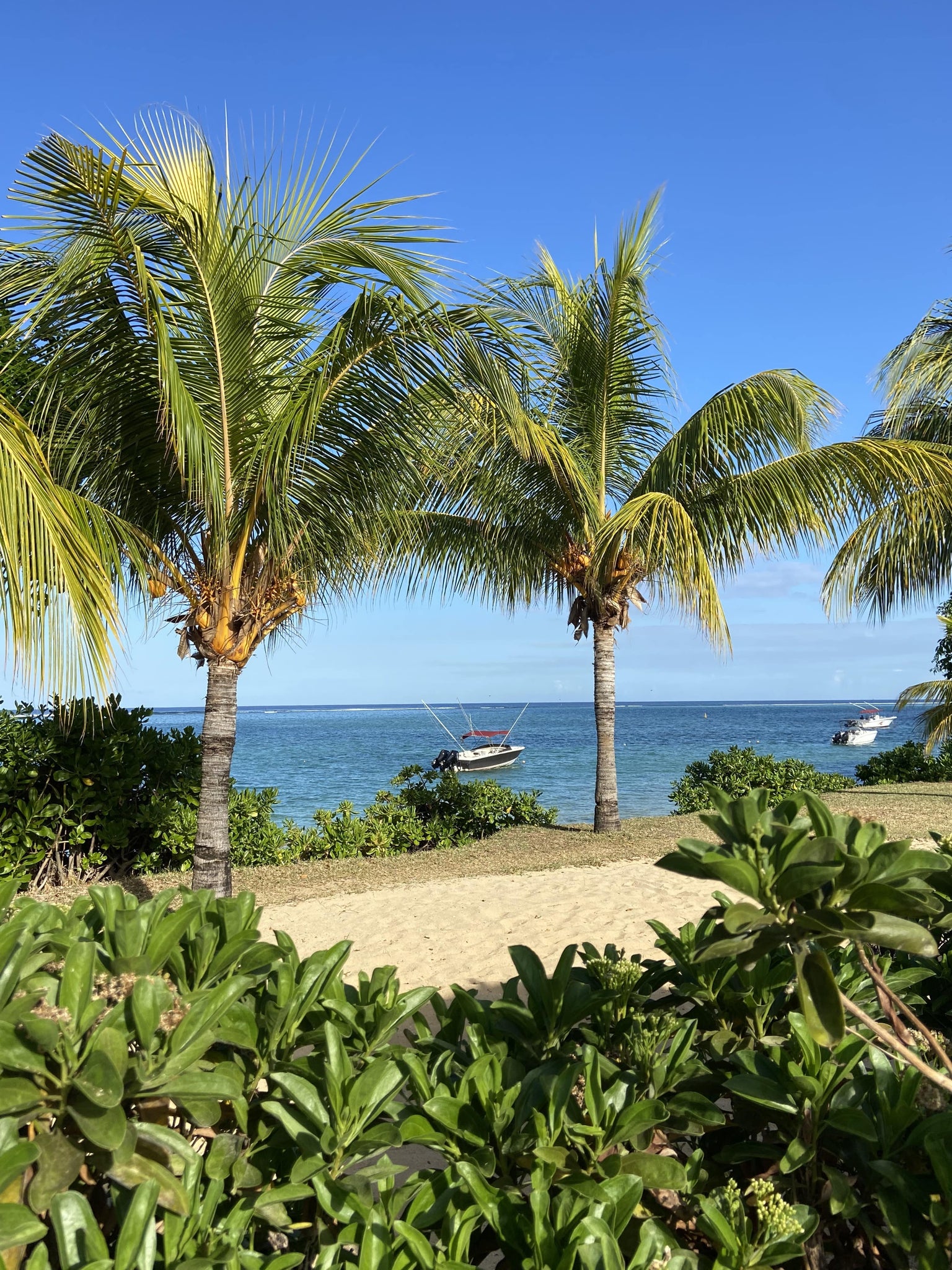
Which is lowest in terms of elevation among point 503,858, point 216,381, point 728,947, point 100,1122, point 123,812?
point 503,858

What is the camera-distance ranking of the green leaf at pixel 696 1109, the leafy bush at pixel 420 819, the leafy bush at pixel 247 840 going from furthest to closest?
the leafy bush at pixel 420 819
the leafy bush at pixel 247 840
the green leaf at pixel 696 1109

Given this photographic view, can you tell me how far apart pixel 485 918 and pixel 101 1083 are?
5.16 m

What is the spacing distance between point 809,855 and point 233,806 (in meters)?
8.87

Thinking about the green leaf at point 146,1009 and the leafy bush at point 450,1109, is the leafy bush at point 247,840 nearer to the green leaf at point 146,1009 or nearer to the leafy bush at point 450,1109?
the leafy bush at point 450,1109

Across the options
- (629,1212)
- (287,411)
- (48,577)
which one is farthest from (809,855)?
(287,411)

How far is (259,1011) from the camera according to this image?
5.71ft

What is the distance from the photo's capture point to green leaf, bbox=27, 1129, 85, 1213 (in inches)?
49.3

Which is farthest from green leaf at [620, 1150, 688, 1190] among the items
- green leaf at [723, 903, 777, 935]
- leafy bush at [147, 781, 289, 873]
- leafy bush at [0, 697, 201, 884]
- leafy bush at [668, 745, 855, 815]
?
leafy bush at [668, 745, 855, 815]

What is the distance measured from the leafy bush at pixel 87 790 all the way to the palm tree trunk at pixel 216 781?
4.24ft

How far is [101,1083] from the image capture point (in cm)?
128

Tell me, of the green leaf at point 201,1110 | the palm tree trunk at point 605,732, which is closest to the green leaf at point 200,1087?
the green leaf at point 201,1110

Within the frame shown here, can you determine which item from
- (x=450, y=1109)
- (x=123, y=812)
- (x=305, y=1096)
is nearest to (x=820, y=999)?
(x=450, y=1109)

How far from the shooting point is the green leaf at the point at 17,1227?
1174 mm

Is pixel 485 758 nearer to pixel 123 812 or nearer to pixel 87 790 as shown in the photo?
pixel 123 812
